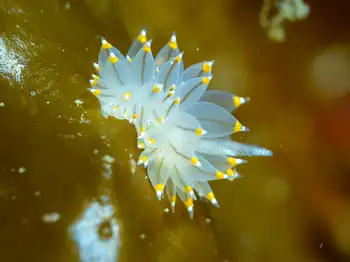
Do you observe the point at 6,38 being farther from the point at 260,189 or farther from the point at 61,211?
the point at 260,189

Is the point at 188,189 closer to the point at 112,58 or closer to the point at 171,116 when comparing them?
the point at 171,116

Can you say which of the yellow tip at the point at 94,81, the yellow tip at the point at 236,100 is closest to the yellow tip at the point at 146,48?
the yellow tip at the point at 94,81

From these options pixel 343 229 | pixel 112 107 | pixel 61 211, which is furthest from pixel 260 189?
pixel 61 211

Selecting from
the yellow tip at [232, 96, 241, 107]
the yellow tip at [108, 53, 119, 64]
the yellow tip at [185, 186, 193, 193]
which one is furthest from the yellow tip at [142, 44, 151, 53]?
the yellow tip at [185, 186, 193, 193]

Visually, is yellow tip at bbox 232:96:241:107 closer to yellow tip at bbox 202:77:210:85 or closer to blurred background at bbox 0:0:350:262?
yellow tip at bbox 202:77:210:85

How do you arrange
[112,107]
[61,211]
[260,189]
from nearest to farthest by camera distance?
[61,211] < [112,107] < [260,189]

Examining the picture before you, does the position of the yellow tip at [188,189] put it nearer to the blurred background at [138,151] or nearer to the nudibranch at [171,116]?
the nudibranch at [171,116]
